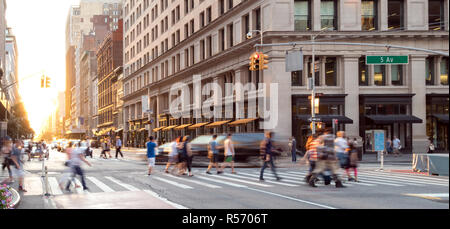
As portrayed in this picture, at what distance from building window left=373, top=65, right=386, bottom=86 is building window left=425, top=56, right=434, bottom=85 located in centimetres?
355

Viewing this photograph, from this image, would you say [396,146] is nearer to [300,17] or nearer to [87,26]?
[300,17]

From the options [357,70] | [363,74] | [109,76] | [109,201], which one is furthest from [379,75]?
[109,76]

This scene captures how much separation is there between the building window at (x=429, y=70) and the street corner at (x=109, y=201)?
111 ft

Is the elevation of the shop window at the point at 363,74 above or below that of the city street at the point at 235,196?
above

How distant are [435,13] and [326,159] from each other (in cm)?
3084

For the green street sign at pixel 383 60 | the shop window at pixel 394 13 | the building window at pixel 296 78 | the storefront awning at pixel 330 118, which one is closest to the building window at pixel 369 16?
the shop window at pixel 394 13

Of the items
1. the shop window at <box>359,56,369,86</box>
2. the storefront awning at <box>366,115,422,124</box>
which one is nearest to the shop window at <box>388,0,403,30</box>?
the shop window at <box>359,56,369,86</box>

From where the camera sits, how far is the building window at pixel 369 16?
133 ft

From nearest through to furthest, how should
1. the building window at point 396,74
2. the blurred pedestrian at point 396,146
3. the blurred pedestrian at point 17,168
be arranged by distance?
1. the blurred pedestrian at point 17,168
2. the blurred pedestrian at point 396,146
3. the building window at point 396,74

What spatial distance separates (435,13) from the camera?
40.2 meters

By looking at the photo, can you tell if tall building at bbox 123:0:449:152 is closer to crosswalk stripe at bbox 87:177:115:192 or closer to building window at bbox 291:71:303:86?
building window at bbox 291:71:303:86

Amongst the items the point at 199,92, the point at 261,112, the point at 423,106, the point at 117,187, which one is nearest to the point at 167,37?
the point at 199,92

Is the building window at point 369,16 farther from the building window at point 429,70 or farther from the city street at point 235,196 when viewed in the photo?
the city street at point 235,196
